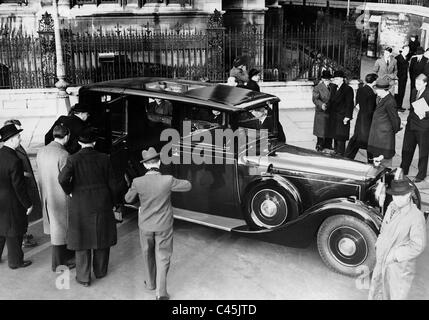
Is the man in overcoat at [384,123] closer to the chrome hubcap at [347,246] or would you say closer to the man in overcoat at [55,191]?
the chrome hubcap at [347,246]

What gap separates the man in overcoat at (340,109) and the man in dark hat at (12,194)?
5.88 metres

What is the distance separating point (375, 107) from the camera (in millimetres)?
9508

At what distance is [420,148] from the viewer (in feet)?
31.3

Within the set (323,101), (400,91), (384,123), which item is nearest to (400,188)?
(384,123)

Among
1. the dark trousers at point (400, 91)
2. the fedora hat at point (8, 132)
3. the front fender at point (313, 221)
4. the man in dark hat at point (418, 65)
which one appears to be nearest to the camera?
the front fender at point (313, 221)

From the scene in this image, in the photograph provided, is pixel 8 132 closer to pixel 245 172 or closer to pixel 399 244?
pixel 245 172

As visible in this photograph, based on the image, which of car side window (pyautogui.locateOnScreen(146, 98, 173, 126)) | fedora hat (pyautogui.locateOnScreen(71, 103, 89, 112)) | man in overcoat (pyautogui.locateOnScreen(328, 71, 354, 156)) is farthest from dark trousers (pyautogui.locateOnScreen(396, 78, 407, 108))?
fedora hat (pyautogui.locateOnScreen(71, 103, 89, 112))

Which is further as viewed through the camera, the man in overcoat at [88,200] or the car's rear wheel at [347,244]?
the car's rear wheel at [347,244]

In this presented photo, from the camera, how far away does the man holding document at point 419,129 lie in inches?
360

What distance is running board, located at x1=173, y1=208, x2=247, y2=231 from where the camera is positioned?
6965mm

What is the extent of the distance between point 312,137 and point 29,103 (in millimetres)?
7632

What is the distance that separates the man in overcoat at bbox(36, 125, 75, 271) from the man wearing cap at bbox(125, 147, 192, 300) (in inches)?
43.9

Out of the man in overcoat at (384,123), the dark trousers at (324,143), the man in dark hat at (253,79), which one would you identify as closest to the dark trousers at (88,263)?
the man in overcoat at (384,123)

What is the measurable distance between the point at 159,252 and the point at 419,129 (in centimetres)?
579
